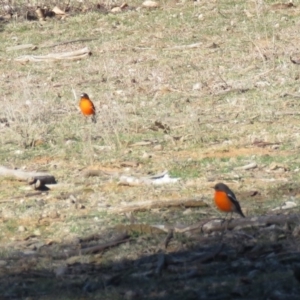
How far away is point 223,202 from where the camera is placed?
23.3ft

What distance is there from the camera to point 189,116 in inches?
455

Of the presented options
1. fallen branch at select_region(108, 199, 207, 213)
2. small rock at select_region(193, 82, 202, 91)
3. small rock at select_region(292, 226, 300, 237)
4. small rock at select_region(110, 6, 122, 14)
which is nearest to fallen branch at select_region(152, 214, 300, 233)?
small rock at select_region(292, 226, 300, 237)

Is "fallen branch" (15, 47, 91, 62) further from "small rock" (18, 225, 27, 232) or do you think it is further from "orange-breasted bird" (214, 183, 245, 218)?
"orange-breasted bird" (214, 183, 245, 218)

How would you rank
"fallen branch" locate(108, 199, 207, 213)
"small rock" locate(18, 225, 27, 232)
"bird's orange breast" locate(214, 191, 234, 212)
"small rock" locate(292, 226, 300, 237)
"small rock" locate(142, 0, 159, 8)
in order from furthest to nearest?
"small rock" locate(142, 0, 159, 8)
"fallen branch" locate(108, 199, 207, 213)
"small rock" locate(18, 225, 27, 232)
"bird's orange breast" locate(214, 191, 234, 212)
"small rock" locate(292, 226, 300, 237)

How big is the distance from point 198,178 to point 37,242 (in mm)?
→ 2055

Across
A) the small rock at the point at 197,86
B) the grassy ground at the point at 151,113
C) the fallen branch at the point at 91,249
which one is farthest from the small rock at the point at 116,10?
the fallen branch at the point at 91,249

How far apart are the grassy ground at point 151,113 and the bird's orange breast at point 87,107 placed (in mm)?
142

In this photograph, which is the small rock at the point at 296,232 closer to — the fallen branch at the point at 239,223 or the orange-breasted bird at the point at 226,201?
the fallen branch at the point at 239,223

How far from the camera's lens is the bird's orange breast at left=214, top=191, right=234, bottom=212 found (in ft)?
23.1

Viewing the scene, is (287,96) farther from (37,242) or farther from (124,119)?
(37,242)

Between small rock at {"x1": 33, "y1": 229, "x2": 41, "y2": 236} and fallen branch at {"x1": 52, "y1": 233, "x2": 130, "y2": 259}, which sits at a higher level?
fallen branch at {"x1": 52, "y1": 233, "x2": 130, "y2": 259}

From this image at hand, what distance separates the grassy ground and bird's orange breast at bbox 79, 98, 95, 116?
0.47ft

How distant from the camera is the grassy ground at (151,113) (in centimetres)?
825

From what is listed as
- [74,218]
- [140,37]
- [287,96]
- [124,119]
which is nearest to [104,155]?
[124,119]
